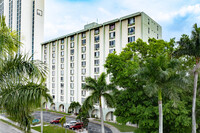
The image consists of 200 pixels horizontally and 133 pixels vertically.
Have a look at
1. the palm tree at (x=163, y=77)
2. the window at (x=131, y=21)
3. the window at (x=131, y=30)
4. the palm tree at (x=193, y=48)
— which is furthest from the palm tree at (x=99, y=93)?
the window at (x=131, y=21)

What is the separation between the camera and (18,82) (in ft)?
17.2

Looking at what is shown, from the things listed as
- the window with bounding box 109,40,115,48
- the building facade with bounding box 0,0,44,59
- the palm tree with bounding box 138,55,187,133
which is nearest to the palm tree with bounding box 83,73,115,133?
the palm tree with bounding box 138,55,187,133

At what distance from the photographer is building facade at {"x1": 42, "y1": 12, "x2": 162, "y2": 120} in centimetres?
3666

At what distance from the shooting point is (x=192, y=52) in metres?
17.5

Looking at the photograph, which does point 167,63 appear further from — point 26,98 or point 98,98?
point 26,98

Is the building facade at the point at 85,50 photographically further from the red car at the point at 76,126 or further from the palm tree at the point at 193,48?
the palm tree at the point at 193,48

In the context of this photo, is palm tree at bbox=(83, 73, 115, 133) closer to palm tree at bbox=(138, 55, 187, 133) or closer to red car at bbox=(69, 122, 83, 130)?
palm tree at bbox=(138, 55, 187, 133)

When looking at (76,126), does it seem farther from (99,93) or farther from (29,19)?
(29,19)

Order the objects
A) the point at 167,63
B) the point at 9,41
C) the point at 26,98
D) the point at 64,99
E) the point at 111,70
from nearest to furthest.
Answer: the point at 26,98
the point at 9,41
the point at 167,63
the point at 111,70
the point at 64,99

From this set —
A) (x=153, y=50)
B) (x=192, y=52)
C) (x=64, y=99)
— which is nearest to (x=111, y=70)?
(x=153, y=50)

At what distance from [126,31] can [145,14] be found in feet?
18.4

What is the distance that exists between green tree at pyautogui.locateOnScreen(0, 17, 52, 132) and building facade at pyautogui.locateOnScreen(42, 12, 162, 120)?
3180cm

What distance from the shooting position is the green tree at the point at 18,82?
453cm

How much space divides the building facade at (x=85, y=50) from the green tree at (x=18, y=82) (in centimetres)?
3180
